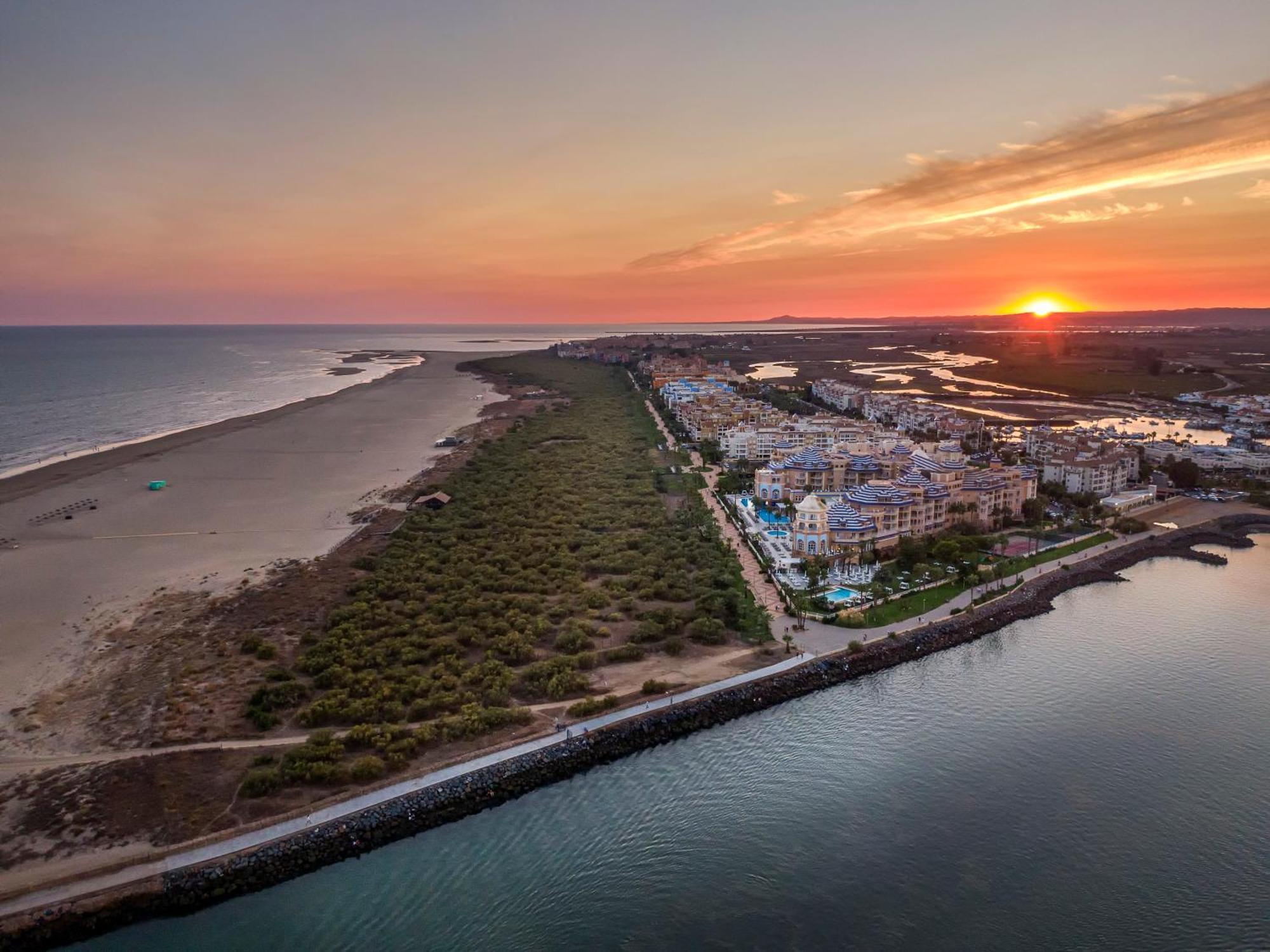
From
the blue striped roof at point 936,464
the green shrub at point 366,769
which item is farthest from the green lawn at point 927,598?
the green shrub at point 366,769

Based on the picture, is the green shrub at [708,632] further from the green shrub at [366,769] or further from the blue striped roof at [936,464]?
the blue striped roof at [936,464]

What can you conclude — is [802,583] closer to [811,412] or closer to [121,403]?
[811,412]

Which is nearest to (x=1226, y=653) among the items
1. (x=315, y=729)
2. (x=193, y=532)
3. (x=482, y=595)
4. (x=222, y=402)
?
(x=482, y=595)

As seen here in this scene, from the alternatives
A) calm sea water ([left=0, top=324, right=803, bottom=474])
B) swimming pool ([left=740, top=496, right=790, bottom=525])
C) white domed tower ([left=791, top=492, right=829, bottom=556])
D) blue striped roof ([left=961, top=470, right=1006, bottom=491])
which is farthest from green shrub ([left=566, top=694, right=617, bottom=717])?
calm sea water ([left=0, top=324, right=803, bottom=474])

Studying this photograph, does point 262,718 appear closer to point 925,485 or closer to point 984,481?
point 925,485

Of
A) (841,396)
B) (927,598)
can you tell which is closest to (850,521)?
(927,598)

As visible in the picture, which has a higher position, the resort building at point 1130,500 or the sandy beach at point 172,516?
the sandy beach at point 172,516
